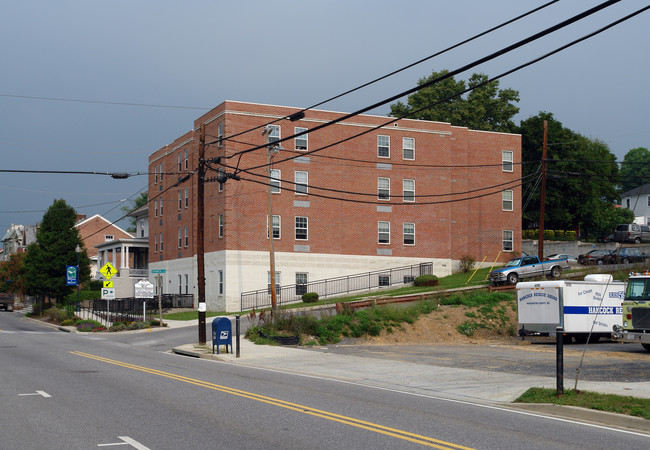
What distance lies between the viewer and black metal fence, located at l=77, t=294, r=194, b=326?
44969mm

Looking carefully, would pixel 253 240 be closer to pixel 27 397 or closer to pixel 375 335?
pixel 375 335

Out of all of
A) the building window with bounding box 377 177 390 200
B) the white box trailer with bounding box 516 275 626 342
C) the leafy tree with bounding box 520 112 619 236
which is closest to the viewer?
the white box trailer with bounding box 516 275 626 342

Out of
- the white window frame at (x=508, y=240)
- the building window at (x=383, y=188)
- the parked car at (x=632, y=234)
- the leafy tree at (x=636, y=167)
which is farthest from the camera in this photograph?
the leafy tree at (x=636, y=167)

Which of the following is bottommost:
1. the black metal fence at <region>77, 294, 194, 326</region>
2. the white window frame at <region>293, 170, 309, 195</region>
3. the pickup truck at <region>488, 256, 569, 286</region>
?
the black metal fence at <region>77, 294, 194, 326</region>

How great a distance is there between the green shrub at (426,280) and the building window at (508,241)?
36.4 feet

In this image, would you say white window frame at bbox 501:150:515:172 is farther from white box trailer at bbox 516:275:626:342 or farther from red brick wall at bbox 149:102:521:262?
white box trailer at bbox 516:275:626:342

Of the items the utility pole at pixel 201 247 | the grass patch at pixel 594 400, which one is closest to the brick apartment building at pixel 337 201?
the utility pole at pixel 201 247

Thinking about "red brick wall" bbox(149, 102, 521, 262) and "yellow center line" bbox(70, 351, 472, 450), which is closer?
"yellow center line" bbox(70, 351, 472, 450)

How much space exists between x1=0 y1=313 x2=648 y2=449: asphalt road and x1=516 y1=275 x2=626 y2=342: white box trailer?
14559 mm

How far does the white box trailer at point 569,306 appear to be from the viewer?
28.8m

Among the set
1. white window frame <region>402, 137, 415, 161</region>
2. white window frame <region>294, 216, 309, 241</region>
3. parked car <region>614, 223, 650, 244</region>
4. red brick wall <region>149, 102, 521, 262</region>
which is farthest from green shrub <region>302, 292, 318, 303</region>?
parked car <region>614, 223, 650, 244</region>

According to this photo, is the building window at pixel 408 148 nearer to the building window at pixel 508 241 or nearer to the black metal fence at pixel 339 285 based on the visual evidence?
the black metal fence at pixel 339 285

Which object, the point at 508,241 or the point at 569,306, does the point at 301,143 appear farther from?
the point at 569,306

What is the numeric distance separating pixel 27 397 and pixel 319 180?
129 ft
